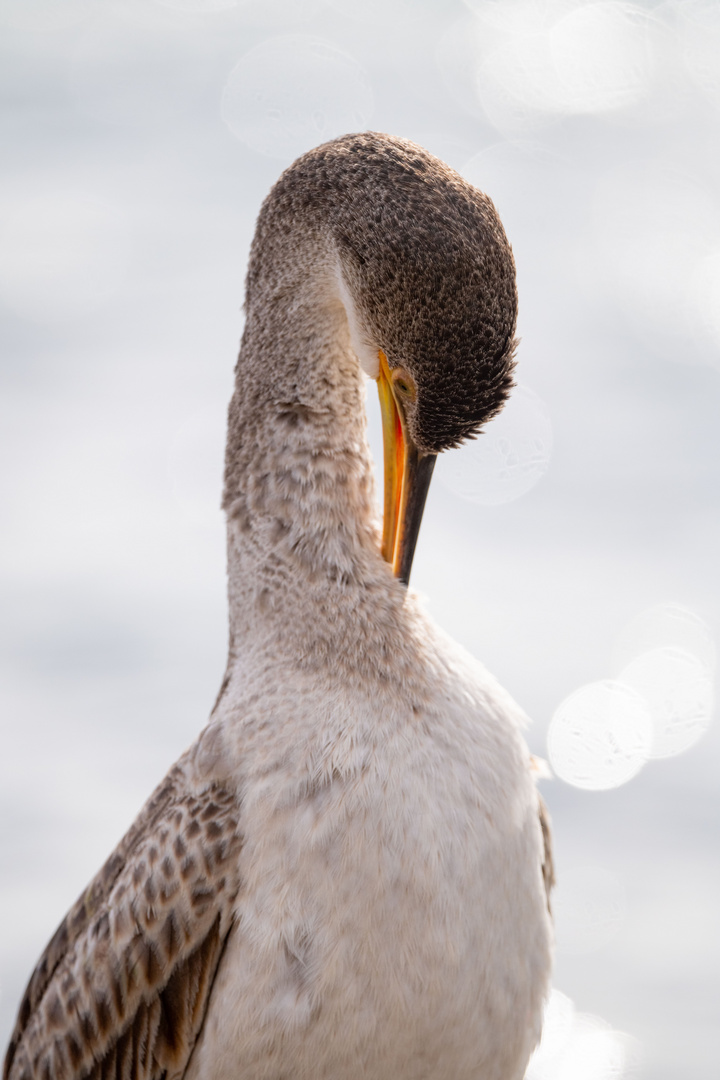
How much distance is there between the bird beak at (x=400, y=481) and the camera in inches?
117

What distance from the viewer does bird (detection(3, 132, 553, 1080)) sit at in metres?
2.58

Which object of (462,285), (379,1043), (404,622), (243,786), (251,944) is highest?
(462,285)

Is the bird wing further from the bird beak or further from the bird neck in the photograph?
the bird beak

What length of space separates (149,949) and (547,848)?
4.12 feet

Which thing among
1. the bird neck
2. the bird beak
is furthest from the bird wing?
the bird beak

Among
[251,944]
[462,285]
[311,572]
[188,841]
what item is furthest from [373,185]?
[251,944]

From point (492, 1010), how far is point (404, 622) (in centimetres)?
105

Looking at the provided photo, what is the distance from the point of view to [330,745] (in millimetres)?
2705

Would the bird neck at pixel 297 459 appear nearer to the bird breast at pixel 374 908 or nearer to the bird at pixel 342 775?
the bird at pixel 342 775

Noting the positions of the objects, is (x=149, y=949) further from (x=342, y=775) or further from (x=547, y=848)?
(x=547, y=848)

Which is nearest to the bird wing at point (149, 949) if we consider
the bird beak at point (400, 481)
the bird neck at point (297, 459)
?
the bird neck at point (297, 459)

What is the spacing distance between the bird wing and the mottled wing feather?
1043 mm

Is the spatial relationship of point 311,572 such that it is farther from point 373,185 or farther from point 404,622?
point 373,185

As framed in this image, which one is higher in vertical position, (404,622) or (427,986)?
(404,622)
